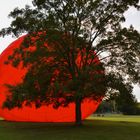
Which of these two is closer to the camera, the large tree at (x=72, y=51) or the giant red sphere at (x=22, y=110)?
the large tree at (x=72, y=51)

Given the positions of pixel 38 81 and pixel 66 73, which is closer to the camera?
pixel 38 81

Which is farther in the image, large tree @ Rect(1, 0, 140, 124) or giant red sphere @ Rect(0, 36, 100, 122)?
giant red sphere @ Rect(0, 36, 100, 122)

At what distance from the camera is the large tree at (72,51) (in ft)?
69.0

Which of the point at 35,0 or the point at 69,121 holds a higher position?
the point at 35,0

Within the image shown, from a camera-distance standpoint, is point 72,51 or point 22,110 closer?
point 72,51

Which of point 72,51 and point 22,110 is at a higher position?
point 72,51

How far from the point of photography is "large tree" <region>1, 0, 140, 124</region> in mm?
21031

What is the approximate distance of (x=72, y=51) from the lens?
22.3 m

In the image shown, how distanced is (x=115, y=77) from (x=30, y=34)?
5.27 m

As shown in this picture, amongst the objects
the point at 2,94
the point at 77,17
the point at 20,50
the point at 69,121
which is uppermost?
the point at 77,17

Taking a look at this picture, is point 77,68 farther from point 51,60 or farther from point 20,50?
point 20,50

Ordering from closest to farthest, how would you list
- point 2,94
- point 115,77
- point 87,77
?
point 87,77
point 115,77
point 2,94

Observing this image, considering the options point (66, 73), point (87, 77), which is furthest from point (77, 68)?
point (87, 77)

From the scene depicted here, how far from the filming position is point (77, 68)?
22469 mm
